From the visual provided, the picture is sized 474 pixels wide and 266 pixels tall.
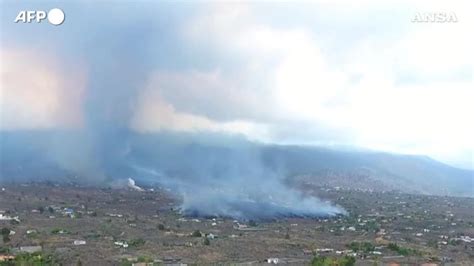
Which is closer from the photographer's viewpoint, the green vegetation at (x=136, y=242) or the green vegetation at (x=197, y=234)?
the green vegetation at (x=136, y=242)

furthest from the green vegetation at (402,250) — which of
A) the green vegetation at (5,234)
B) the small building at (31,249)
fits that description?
the green vegetation at (5,234)

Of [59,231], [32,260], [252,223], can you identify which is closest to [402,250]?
[252,223]

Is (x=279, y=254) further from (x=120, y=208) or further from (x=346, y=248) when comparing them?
(x=120, y=208)

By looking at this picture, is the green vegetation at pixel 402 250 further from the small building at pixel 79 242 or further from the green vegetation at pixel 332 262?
the small building at pixel 79 242

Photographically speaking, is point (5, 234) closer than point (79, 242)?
No

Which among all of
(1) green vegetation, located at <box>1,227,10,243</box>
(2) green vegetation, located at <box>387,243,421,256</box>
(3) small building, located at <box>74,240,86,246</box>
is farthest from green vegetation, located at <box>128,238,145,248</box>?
(2) green vegetation, located at <box>387,243,421,256</box>

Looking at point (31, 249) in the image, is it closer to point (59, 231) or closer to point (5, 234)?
point (5, 234)

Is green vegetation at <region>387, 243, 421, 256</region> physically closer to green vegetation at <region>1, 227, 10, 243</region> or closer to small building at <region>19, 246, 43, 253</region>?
small building at <region>19, 246, 43, 253</region>


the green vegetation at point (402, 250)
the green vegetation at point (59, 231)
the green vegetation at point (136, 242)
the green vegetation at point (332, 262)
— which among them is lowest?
the green vegetation at point (332, 262)

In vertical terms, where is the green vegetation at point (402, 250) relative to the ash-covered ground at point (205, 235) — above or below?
below

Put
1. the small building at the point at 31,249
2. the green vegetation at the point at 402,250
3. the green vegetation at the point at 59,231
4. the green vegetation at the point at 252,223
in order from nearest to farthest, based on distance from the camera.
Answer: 1. the small building at the point at 31,249
2. the green vegetation at the point at 402,250
3. the green vegetation at the point at 59,231
4. the green vegetation at the point at 252,223

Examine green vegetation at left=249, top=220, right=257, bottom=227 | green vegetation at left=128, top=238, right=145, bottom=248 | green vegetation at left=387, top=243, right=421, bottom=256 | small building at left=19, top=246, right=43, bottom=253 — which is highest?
green vegetation at left=249, top=220, right=257, bottom=227
